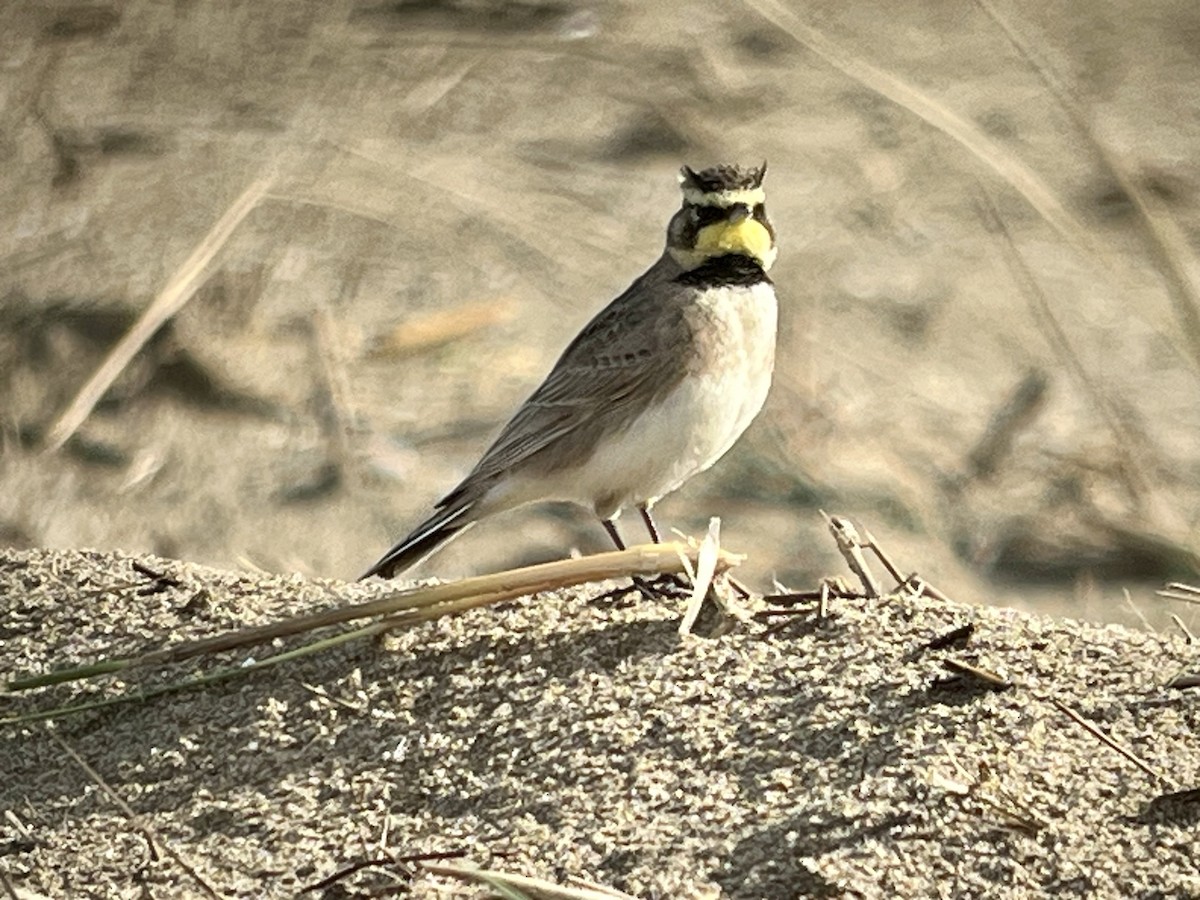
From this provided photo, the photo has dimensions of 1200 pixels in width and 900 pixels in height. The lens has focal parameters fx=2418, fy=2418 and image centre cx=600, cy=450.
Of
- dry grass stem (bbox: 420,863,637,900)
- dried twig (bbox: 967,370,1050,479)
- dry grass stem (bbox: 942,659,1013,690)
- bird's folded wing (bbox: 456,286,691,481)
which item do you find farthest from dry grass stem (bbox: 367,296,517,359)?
dry grass stem (bbox: 420,863,637,900)

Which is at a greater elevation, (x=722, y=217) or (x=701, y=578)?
(x=722, y=217)

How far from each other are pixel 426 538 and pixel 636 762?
163 centimetres

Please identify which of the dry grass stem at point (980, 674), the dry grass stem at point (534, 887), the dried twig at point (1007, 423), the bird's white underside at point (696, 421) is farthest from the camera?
the dried twig at point (1007, 423)

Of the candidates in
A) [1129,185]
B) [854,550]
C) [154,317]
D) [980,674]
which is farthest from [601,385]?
[1129,185]

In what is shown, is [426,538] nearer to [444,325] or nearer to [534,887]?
[534,887]

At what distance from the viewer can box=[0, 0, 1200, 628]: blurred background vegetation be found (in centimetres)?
626

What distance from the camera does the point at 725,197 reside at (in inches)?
185

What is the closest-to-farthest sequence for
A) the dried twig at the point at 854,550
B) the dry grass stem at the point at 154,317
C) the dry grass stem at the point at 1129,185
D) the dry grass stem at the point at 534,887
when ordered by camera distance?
the dry grass stem at the point at 1129,185, the dry grass stem at the point at 534,887, the dried twig at the point at 854,550, the dry grass stem at the point at 154,317

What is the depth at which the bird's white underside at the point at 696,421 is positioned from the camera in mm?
4586

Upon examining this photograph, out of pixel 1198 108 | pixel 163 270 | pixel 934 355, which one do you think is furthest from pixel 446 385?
pixel 1198 108

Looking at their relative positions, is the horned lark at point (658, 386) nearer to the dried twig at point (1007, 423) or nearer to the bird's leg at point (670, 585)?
the bird's leg at point (670, 585)

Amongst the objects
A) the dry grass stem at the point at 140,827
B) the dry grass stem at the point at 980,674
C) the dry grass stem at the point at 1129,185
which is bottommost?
the dry grass stem at the point at 140,827

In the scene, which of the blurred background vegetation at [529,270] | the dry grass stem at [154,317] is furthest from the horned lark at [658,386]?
the blurred background vegetation at [529,270]

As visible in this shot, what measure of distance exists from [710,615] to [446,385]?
3.41m
